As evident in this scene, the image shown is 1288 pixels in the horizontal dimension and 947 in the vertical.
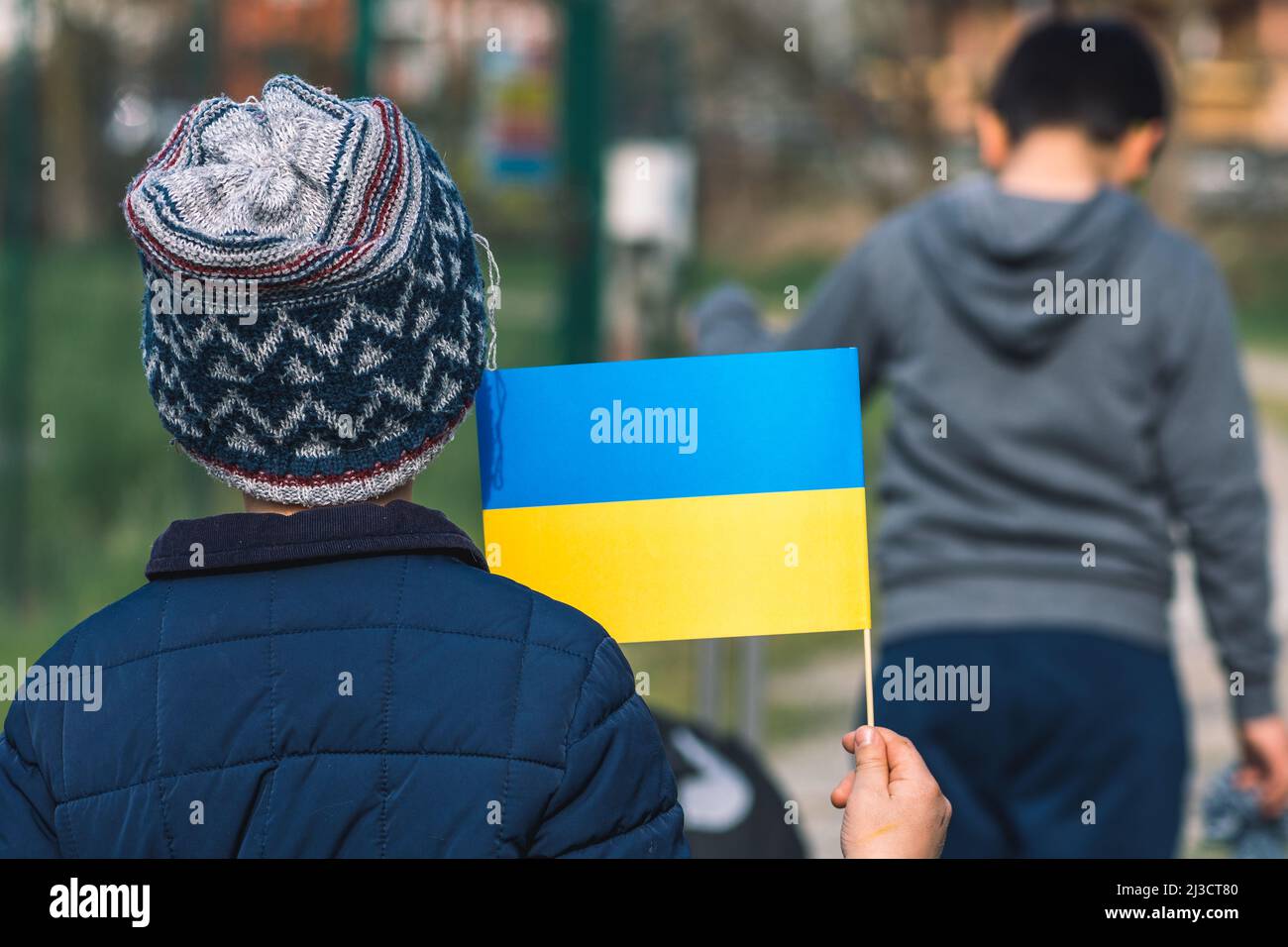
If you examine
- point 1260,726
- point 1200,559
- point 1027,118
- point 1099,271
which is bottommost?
point 1260,726

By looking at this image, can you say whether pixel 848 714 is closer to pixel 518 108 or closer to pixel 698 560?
pixel 518 108

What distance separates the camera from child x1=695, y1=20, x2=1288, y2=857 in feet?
9.57

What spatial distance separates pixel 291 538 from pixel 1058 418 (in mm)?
1816

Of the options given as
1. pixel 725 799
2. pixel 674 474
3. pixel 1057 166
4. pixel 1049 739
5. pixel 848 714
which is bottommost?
pixel 725 799

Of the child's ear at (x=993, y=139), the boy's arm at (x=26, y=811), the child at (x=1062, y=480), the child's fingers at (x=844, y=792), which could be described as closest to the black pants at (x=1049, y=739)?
the child at (x=1062, y=480)

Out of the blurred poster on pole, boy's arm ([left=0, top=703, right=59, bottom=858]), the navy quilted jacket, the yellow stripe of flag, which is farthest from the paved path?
boy's arm ([left=0, top=703, right=59, bottom=858])

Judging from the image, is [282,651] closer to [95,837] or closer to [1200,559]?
[95,837]

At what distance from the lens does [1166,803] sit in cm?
296

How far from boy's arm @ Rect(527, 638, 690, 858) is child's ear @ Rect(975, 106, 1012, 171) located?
201cm

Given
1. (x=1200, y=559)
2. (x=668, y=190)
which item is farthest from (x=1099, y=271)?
(x=668, y=190)

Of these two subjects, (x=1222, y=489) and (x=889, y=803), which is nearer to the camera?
(x=889, y=803)

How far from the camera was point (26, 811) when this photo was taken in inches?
56.2

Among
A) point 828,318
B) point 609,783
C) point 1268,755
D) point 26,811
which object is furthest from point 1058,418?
point 26,811
